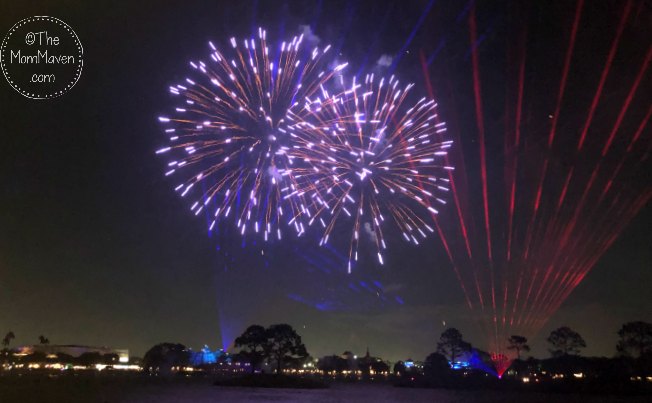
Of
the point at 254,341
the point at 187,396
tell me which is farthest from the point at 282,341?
the point at 187,396

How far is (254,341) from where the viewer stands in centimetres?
10588

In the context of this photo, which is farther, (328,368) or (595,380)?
(328,368)

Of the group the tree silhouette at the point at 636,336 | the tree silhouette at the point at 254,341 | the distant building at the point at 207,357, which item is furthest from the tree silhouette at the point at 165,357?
the tree silhouette at the point at 636,336

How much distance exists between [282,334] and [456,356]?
40.0 metres

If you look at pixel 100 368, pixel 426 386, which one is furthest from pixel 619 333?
pixel 100 368

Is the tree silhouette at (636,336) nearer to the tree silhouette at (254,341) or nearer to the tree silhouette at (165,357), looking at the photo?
the tree silhouette at (254,341)

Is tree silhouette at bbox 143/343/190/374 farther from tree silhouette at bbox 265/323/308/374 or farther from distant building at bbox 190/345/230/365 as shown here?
tree silhouette at bbox 265/323/308/374

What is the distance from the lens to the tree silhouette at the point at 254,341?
10594cm

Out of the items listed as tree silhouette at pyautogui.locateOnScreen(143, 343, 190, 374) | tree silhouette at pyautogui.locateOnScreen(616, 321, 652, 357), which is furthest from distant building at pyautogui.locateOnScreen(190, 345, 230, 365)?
tree silhouette at pyautogui.locateOnScreen(616, 321, 652, 357)

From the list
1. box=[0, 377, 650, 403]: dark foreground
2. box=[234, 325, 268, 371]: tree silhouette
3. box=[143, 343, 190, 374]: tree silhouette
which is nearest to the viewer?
box=[0, 377, 650, 403]: dark foreground

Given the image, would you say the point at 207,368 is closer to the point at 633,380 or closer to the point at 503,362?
the point at 503,362

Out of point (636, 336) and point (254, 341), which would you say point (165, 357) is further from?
point (636, 336)

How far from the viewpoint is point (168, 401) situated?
5309cm

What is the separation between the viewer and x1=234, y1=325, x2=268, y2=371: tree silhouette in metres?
106
